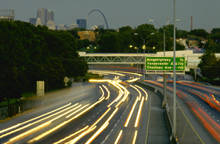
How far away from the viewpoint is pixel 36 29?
7294 centimetres

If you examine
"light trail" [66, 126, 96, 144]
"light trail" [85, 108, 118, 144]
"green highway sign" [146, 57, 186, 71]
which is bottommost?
"light trail" [85, 108, 118, 144]

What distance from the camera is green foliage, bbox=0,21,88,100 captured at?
5288 cm

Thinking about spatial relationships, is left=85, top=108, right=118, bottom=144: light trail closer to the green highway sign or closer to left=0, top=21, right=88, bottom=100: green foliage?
the green highway sign

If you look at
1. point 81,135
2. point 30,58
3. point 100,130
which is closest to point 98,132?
point 100,130

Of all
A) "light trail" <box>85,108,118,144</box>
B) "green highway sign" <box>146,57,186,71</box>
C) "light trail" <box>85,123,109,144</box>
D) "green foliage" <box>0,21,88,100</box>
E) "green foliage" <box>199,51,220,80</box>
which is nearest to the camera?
"light trail" <box>85,123,109,144</box>

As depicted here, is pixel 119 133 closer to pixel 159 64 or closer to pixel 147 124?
pixel 147 124

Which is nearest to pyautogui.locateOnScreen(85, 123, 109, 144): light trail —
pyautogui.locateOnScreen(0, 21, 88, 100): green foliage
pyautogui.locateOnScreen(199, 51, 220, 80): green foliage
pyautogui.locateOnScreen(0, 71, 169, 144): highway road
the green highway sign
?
pyautogui.locateOnScreen(0, 71, 169, 144): highway road

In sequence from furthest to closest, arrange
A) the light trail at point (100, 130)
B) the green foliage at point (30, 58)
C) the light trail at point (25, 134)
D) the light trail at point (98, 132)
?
the green foliage at point (30, 58), the light trail at point (100, 130), the light trail at point (98, 132), the light trail at point (25, 134)

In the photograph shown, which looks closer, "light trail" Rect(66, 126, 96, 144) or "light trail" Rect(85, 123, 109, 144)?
"light trail" Rect(66, 126, 96, 144)

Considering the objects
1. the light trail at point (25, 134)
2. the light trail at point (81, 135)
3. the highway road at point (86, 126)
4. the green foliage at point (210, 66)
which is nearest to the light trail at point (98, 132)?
the highway road at point (86, 126)

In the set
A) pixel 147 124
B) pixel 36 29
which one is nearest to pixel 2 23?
pixel 36 29

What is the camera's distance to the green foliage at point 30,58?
5288 cm

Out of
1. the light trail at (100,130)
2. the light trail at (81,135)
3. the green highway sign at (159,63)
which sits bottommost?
the light trail at (100,130)

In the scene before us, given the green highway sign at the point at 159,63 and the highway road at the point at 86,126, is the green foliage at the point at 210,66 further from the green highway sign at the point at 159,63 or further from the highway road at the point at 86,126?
the green highway sign at the point at 159,63
